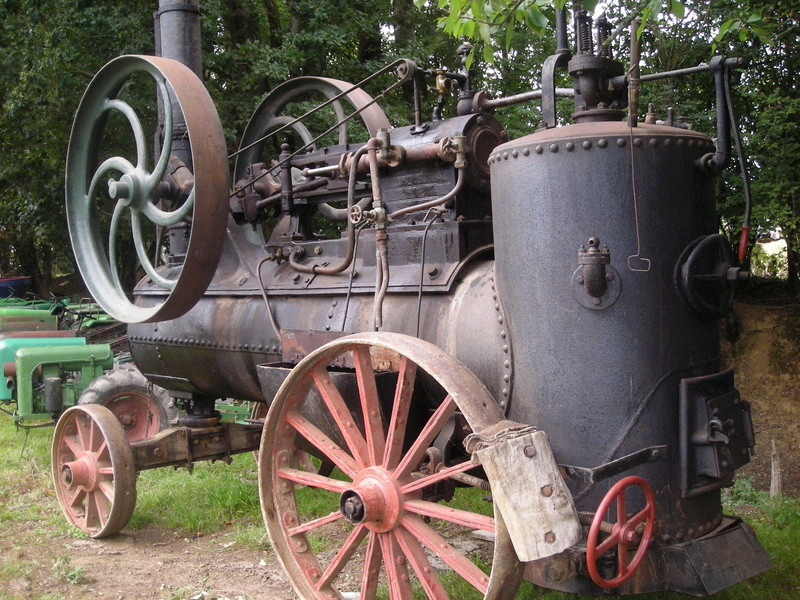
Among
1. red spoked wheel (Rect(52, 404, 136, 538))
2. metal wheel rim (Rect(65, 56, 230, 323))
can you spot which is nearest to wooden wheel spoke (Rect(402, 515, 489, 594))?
metal wheel rim (Rect(65, 56, 230, 323))

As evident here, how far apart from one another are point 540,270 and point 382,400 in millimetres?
819

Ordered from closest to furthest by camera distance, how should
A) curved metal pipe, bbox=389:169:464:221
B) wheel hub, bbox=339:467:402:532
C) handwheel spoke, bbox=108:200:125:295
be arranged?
1. wheel hub, bbox=339:467:402:532
2. curved metal pipe, bbox=389:169:464:221
3. handwheel spoke, bbox=108:200:125:295

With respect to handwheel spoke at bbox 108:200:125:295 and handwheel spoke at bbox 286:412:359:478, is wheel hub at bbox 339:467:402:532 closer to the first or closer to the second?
handwheel spoke at bbox 286:412:359:478

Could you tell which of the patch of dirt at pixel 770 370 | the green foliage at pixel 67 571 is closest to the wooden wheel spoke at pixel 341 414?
the green foliage at pixel 67 571

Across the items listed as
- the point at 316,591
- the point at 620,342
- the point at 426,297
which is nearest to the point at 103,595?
the point at 316,591

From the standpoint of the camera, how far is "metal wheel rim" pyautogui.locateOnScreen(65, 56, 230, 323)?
357 cm

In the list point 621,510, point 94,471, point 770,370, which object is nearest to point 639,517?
point 621,510

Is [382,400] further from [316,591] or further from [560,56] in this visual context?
[560,56]

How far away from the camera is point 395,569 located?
9.11ft

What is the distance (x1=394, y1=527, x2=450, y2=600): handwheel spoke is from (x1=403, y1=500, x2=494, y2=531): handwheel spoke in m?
0.11

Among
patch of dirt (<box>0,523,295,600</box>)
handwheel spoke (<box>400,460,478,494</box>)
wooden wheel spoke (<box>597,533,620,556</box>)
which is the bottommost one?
patch of dirt (<box>0,523,295,600</box>)

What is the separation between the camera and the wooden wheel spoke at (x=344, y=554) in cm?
291

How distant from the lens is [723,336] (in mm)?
6453

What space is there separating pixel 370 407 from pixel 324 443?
0.28 meters
